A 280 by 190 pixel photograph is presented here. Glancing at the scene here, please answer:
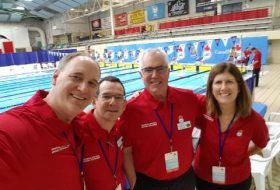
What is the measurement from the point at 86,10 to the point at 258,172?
26.1m

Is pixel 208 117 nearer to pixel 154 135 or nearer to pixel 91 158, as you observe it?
pixel 154 135

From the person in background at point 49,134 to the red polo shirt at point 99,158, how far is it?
0.11 metres

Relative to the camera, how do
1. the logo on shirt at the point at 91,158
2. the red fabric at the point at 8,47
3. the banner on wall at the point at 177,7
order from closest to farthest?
the logo on shirt at the point at 91,158
the banner on wall at the point at 177,7
the red fabric at the point at 8,47

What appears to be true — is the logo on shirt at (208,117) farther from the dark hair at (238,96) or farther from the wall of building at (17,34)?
the wall of building at (17,34)

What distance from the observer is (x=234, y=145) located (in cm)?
189

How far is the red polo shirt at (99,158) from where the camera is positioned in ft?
4.84

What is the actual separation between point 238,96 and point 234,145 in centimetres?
40

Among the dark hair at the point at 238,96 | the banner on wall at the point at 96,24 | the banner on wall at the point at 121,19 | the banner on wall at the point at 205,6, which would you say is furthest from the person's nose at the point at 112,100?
the banner on wall at the point at 96,24

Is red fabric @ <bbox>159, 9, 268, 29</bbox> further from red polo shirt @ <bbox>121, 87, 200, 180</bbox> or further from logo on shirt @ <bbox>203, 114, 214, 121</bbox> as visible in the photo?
red polo shirt @ <bbox>121, 87, 200, 180</bbox>

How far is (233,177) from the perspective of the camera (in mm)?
1926

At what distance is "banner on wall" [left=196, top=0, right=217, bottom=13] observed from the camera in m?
17.8

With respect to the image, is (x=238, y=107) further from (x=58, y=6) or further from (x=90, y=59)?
(x=58, y=6)

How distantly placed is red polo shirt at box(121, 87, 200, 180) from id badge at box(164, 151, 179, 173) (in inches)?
1.0

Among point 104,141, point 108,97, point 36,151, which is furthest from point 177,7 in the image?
point 36,151
